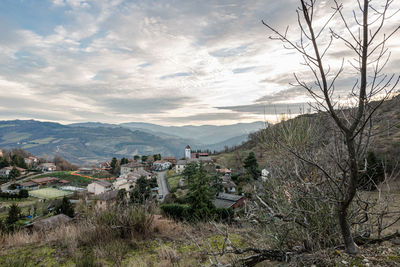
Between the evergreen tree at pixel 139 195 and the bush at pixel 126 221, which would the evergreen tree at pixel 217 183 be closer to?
the evergreen tree at pixel 139 195

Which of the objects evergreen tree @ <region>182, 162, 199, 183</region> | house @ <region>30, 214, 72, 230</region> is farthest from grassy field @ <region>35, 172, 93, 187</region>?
house @ <region>30, 214, 72, 230</region>

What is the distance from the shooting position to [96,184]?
39031 mm

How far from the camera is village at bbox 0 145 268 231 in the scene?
25016 millimetres

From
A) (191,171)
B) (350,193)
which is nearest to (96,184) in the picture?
(191,171)

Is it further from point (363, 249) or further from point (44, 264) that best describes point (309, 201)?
point (44, 264)

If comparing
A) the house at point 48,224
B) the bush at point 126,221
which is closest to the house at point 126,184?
the house at point 48,224

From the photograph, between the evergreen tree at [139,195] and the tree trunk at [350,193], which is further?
the evergreen tree at [139,195]

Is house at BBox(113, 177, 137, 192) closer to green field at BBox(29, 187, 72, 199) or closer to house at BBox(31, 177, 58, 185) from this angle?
green field at BBox(29, 187, 72, 199)

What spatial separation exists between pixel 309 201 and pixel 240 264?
4.44 feet

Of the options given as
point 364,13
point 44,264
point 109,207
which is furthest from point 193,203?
point 364,13

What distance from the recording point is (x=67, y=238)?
3475 mm

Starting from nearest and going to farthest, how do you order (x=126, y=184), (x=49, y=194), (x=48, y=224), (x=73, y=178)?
(x=48, y=224) < (x=126, y=184) < (x=49, y=194) < (x=73, y=178)

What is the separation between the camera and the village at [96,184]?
25.0 m

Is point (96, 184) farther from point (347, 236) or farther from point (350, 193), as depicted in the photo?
point (350, 193)
